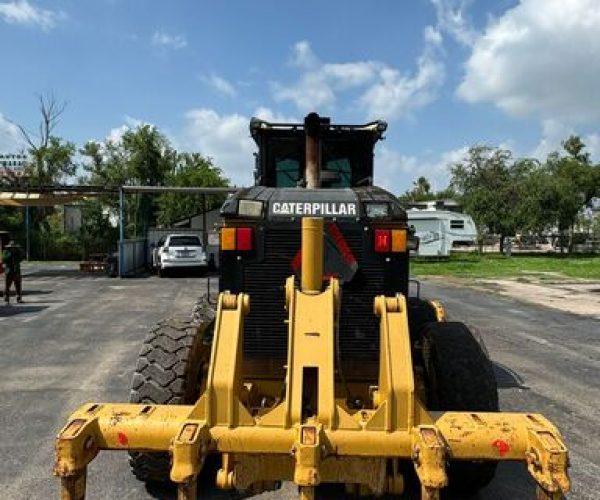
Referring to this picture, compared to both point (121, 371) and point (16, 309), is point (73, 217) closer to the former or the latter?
point (16, 309)

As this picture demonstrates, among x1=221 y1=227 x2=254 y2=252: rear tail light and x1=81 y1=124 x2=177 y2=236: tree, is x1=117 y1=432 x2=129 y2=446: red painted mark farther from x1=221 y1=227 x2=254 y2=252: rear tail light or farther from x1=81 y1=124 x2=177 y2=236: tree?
x1=81 y1=124 x2=177 y2=236: tree

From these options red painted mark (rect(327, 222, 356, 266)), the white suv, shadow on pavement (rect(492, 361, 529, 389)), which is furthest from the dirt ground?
red painted mark (rect(327, 222, 356, 266))

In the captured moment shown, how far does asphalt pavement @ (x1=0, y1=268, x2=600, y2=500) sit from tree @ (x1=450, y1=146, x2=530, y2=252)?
27441 millimetres

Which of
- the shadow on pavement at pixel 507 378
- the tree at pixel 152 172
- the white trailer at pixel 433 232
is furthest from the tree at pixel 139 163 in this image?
the shadow on pavement at pixel 507 378

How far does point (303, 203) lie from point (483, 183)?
2016 inches

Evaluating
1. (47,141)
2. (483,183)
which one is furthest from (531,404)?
(47,141)

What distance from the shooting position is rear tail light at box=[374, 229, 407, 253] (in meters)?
4.39

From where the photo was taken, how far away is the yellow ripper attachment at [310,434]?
2.97 meters

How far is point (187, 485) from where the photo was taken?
2.97m

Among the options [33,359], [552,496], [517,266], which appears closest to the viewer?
[552,496]

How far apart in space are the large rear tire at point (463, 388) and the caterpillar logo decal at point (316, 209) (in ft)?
3.69

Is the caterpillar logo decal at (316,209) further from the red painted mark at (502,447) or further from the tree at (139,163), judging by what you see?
the tree at (139,163)

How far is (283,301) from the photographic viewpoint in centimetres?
447

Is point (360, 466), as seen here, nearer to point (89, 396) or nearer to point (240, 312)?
point (240, 312)
